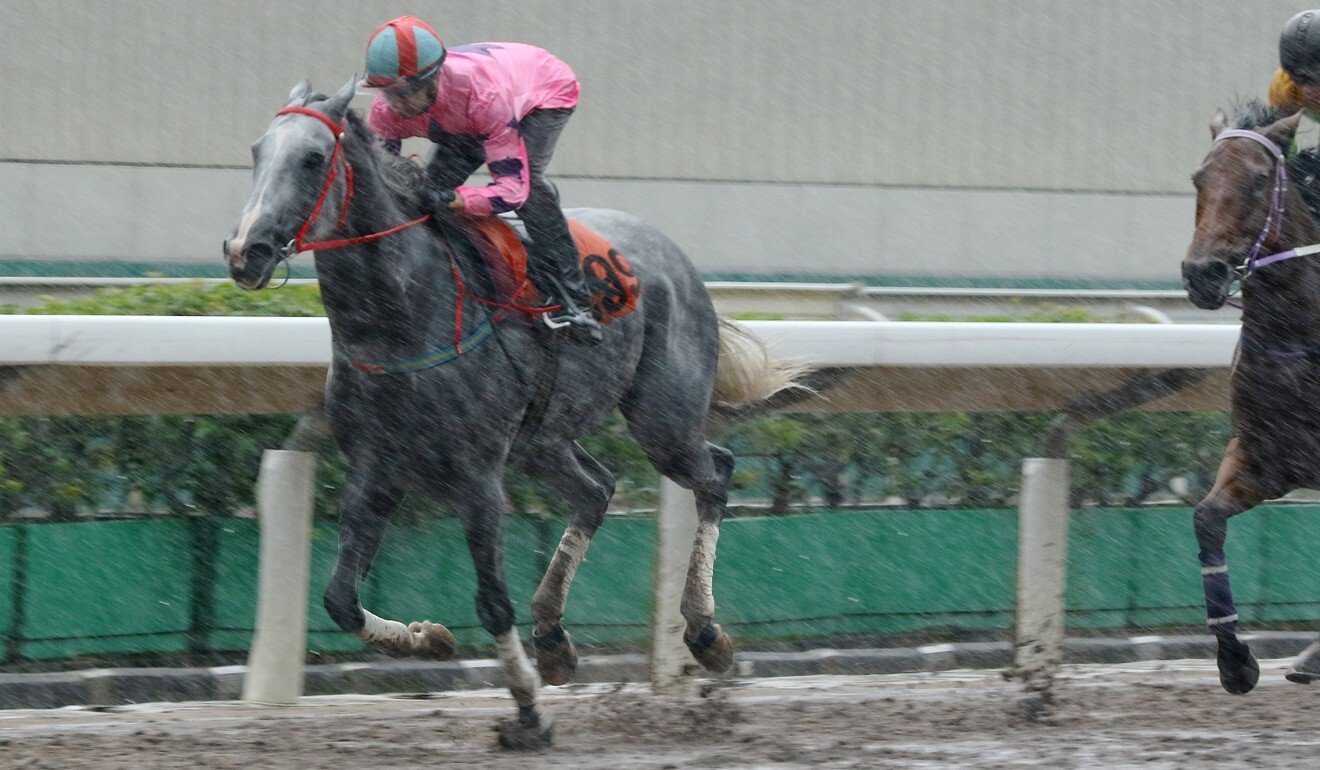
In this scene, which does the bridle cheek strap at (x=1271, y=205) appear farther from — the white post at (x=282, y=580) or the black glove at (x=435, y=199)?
the white post at (x=282, y=580)

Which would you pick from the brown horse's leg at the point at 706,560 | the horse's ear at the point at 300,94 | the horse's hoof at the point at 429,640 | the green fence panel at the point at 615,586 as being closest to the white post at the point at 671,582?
the brown horse's leg at the point at 706,560

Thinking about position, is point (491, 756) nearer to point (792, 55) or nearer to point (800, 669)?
point (800, 669)

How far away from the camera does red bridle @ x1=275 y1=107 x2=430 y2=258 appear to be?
15.0 ft

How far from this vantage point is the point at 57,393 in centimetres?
549

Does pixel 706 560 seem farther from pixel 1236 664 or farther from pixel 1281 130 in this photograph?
pixel 1281 130

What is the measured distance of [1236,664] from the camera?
18.5 ft

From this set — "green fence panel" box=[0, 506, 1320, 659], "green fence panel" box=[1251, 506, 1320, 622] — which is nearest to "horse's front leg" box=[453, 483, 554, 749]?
"green fence panel" box=[0, 506, 1320, 659]

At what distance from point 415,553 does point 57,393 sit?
1.50 metres

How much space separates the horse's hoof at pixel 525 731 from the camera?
16.9 feet

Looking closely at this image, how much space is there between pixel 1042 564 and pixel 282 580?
2779 mm

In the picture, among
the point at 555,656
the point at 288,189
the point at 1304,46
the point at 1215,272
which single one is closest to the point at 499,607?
the point at 555,656

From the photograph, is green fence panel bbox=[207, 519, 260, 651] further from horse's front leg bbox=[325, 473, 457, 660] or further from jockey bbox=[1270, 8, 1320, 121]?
jockey bbox=[1270, 8, 1320, 121]

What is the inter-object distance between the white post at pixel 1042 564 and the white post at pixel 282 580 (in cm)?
260

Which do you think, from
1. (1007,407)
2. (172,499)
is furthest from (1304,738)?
(172,499)
